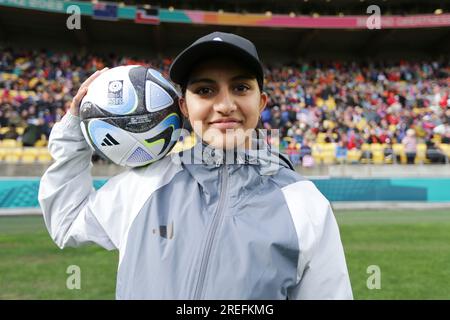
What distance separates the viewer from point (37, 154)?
1241 cm

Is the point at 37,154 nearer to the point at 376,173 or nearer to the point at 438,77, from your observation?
the point at 376,173

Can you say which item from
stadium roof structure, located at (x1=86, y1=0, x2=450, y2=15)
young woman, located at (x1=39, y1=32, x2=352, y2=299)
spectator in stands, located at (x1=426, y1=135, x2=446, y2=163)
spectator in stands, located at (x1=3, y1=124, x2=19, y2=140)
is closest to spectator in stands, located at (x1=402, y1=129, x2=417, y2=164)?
spectator in stands, located at (x1=426, y1=135, x2=446, y2=163)

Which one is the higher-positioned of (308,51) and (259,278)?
(308,51)

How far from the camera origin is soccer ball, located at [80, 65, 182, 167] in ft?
5.57

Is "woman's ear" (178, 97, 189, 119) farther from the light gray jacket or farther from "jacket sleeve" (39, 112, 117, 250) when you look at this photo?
"jacket sleeve" (39, 112, 117, 250)

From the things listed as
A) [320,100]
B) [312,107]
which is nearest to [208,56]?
[312,107]

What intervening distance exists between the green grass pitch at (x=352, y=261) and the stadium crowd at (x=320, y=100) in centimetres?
483

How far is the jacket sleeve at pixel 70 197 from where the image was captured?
1.63m

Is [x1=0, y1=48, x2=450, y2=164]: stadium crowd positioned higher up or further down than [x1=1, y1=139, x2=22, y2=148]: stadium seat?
higher up

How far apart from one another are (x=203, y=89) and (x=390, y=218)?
9837 mm

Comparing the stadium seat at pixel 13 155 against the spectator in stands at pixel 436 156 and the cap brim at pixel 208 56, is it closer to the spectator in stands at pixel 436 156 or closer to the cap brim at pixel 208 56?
the cap brim at pixel 208 56

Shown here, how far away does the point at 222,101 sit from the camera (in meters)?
1.56

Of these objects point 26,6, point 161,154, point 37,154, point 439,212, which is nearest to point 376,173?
point 439,212

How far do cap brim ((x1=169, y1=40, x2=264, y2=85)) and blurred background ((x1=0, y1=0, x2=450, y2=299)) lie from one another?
1201mm
